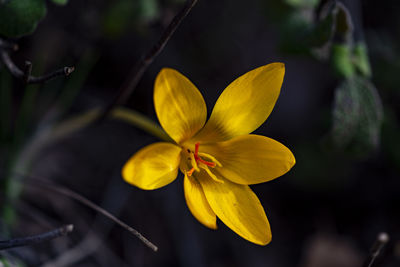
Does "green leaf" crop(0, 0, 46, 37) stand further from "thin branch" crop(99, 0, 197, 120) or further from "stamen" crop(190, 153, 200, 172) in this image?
"stamen" crop(190, 153, 200, 172)

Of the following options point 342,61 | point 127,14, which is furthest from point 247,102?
point 127,14

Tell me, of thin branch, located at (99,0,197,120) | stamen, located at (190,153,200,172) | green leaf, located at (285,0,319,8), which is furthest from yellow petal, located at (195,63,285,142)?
green leaf, located at (285,0,319,8)

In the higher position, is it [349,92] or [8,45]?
[349,92]

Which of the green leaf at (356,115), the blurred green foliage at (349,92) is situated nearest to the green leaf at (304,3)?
the blurred green foliage at (349,92)

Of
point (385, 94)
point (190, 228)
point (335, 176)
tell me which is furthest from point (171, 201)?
point (385, 94)

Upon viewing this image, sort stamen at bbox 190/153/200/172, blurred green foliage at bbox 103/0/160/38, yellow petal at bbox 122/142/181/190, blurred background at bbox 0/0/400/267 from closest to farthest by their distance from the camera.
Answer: yellow petal at bbox 122/142/181/190
stamen at bbox 190/153/200/172
blurred background at bbox 0/0/400/267
blurred green foliage at bbox 103/0/160/38

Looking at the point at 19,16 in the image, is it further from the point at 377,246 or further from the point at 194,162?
the point at 377,246

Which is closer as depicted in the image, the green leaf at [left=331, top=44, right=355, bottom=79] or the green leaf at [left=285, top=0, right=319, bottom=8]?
Result: the green leaf at [left=331, top=44, right=355, bottom=79]
